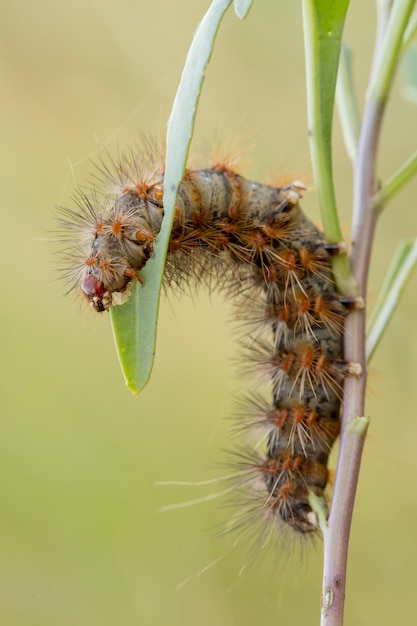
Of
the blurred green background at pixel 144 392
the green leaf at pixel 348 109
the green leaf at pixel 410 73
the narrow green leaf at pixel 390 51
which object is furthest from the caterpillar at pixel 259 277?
the blurred green background at pixel 144 392

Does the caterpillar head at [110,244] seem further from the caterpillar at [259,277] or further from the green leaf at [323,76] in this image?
the green leaf at [323,76]

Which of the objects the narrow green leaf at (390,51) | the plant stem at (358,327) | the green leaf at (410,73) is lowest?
the plant stem at (358,327)

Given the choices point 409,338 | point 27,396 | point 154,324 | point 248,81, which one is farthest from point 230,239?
point 248,81

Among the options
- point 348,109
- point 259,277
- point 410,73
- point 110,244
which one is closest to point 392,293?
point 259,277

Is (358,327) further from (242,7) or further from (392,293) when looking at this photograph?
(242,7)

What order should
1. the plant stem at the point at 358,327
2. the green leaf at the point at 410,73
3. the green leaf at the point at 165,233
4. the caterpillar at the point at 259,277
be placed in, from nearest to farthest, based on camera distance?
1. the green leaf at the point at 165,233
2. the plant stem at the point at 358,327
3. the caterpillar at the point at 259,277
4. the green leaf at the point at 410,73

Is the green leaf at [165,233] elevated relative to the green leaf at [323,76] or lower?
lower

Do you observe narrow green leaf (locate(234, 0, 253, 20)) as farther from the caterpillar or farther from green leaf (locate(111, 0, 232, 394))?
the caterpillar
